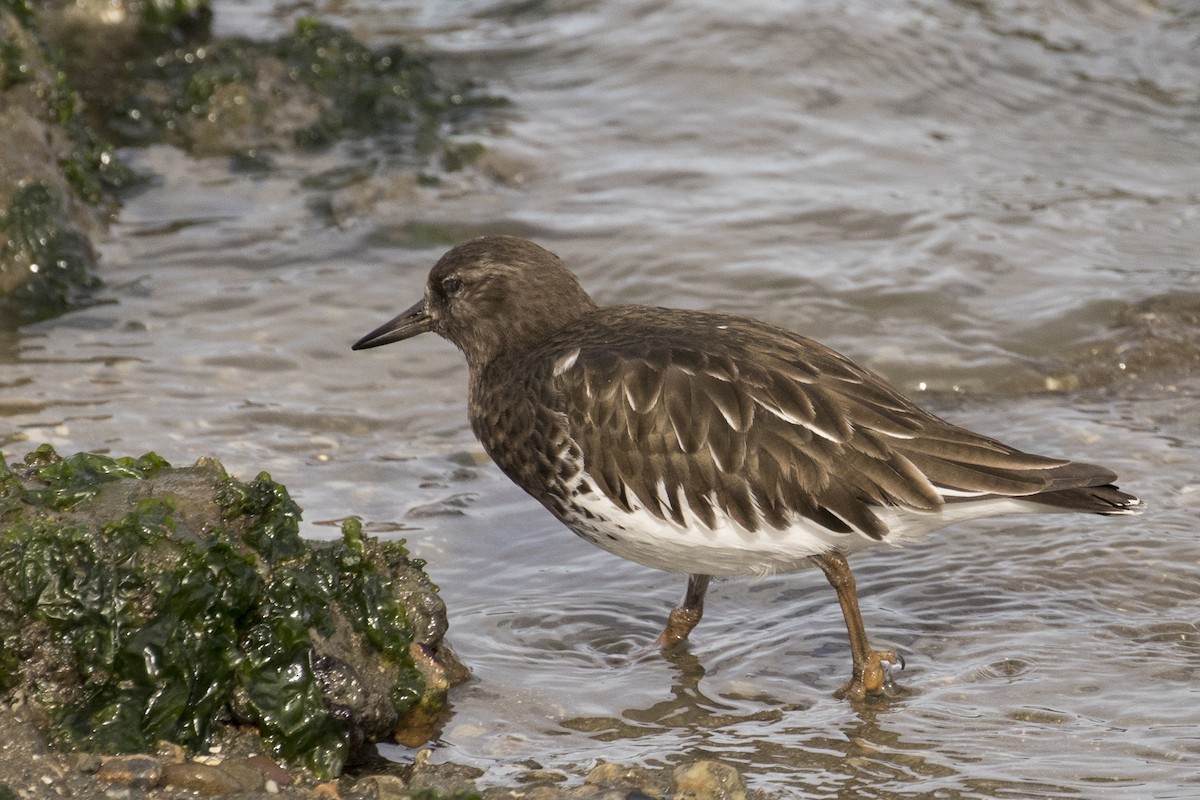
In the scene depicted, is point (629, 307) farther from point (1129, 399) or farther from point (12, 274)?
point (12, 274)

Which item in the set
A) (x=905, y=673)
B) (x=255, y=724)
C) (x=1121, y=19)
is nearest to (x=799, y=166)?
(x=1121, y=19)

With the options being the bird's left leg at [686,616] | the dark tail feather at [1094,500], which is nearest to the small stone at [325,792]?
the bird's left leg at [686,616]

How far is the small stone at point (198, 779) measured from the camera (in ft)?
11.0

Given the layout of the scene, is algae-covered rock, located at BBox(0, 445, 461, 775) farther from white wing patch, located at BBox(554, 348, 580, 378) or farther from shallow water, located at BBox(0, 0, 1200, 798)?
white wing patch, located at BBox(554, 348, 580, 378)

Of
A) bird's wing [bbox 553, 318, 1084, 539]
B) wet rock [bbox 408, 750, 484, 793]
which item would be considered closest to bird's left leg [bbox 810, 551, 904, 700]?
bird's wing [bbox 553, 318, 1084, 539]

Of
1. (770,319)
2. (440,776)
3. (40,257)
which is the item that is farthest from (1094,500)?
(40,257)

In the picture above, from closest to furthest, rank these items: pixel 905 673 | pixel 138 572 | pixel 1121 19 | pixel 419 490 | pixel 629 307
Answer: pixel 138 572 < pixel 905 673 < pixel 629 307 < pixel 419 490 < pixel 1121 19

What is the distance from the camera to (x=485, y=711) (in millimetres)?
4234

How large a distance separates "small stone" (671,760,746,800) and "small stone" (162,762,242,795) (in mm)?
1009

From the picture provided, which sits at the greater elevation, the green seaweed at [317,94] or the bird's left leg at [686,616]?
the green seaweed at [317,94]

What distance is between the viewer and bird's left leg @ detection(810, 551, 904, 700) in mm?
4324

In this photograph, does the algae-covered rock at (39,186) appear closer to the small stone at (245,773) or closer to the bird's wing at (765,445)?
the bird's wing at (765,445)

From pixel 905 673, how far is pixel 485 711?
1.24 m

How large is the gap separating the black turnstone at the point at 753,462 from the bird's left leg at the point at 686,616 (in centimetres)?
15
